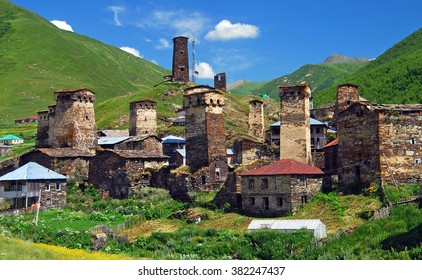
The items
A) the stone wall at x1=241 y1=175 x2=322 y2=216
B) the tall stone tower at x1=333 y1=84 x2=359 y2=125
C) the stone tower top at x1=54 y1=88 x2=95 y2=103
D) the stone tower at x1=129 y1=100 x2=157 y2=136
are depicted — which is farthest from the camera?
the stone tower at x1=129 y1=100 x2=157 y2=136

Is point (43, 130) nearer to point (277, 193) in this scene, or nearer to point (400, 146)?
point (277, 193)

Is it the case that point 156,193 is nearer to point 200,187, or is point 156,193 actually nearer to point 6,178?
point 200,187

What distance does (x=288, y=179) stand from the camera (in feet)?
121

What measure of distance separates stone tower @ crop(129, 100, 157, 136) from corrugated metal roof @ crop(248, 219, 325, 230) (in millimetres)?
36496

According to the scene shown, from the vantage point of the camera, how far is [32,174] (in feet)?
153

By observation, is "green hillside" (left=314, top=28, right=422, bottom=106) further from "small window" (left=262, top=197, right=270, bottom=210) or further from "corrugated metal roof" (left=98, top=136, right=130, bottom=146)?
"small window" (left=262, top=197, right=270, bottom=210)

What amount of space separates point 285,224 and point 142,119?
39.1m

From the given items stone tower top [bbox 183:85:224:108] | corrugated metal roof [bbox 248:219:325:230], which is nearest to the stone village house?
stone tower top [bbox 183:85:224:108]

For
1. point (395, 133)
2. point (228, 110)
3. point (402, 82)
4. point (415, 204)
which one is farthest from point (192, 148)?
point (402, 82)

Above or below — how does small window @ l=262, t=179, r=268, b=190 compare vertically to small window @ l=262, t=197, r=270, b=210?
above

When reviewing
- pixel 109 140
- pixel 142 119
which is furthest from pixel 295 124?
pixel 142 119

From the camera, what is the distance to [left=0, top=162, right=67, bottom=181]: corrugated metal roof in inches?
1811

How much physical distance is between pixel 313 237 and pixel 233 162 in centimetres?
2627

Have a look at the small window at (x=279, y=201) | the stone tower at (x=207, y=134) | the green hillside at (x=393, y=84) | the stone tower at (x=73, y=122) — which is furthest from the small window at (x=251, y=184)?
the green hillside at (x=393, y=84)
